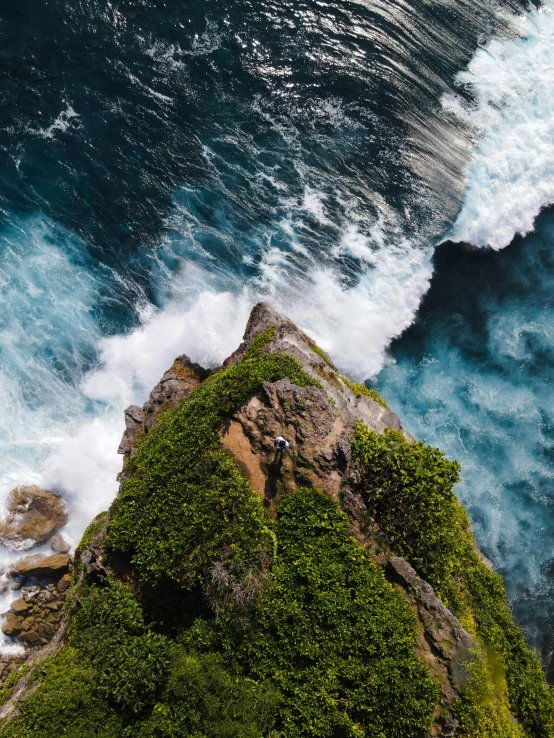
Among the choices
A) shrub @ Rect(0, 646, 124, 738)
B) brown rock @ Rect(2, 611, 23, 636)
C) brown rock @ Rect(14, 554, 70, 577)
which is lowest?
brown rock @ Rect(2, 611, 23, 636)

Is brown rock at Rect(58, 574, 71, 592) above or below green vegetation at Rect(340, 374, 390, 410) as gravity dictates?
below

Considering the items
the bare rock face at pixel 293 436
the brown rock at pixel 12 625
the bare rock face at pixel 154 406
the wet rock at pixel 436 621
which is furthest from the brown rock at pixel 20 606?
the wet rock at pixel 436 621

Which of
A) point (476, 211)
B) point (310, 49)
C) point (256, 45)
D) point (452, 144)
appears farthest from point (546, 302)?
point (256, 45)

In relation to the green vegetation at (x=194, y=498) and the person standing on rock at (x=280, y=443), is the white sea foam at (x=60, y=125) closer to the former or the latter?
the green vegetation at (x=194, y=498)

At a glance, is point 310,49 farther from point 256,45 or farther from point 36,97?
point 36,97

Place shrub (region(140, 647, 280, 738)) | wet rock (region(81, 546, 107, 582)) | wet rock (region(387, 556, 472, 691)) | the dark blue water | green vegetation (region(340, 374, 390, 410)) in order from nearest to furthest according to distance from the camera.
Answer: shrub (region(140, 647, 280, 738)) < wet rock (region(387, 556, 472, 691)) < wet rock (region(81, 546, 107, 582)) < green vegetation (region(340, 374, 390, 410)) < the dark blue water

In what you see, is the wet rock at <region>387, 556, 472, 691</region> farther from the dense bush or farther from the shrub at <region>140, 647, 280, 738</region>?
the shrub at <region>140, 647, 280, 738</region>

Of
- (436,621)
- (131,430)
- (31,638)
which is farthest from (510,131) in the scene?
(31,638)

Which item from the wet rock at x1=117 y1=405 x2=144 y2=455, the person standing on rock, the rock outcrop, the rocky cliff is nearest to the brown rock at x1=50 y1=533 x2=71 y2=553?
the rock outcrop
